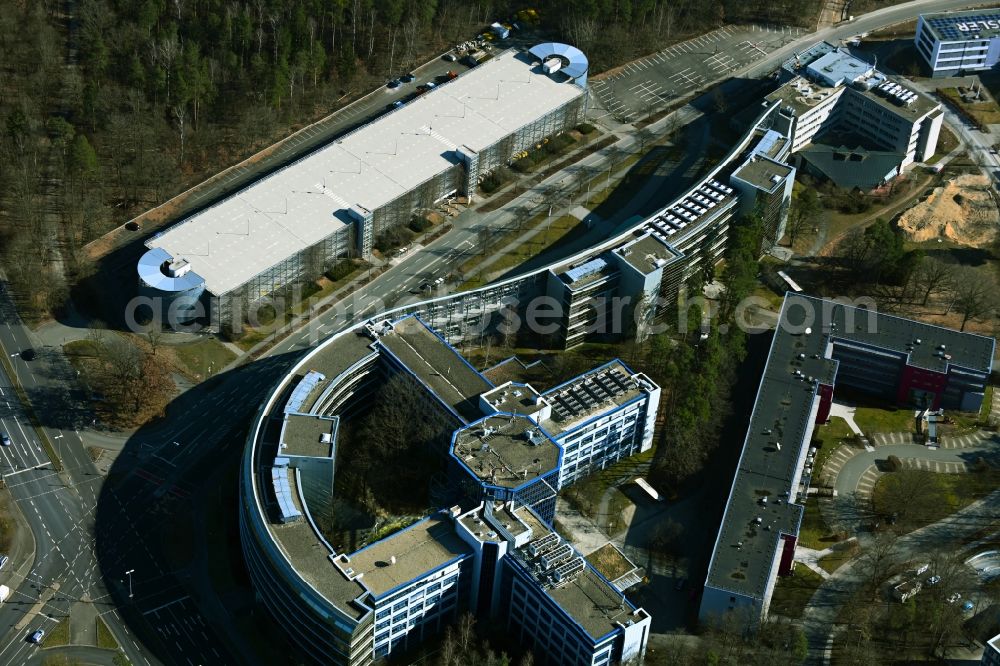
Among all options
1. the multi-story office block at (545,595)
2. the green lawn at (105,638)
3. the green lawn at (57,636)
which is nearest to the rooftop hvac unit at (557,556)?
the multi-story office block at (545,595)

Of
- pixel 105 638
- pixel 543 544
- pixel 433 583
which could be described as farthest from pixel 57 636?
pixel 543 544

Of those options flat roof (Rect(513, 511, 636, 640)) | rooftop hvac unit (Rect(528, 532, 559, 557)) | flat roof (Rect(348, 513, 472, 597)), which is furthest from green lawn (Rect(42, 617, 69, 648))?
rooftop hvac unit (Rect(528, 532, 559, 557))

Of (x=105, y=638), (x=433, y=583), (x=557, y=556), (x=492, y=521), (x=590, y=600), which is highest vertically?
(x=492, y=521)

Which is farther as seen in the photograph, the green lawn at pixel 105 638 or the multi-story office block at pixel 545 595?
the green lawn at pixel 105 638

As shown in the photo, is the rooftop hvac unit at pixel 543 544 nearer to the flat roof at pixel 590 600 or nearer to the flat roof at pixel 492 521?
the flat roof at pixel 590 600

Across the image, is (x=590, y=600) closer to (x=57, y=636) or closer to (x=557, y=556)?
(x=557, y=556)

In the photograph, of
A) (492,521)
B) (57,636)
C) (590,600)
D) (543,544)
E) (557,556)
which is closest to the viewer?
(590,600)

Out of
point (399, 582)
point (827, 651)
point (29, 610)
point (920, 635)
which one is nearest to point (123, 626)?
point (29, 610)
